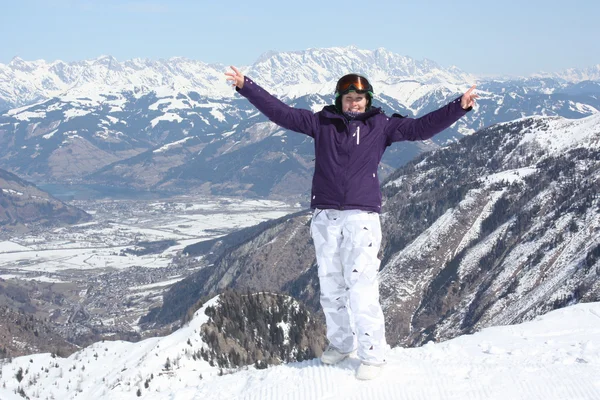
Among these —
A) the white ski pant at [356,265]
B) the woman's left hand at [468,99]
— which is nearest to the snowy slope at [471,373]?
the white ski pant at [356,265]

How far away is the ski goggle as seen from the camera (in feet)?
40.5

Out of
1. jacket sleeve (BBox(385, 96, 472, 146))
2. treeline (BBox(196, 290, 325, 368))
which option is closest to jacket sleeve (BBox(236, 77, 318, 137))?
jacket sleeve (BBox(385, 96, 472, 146))

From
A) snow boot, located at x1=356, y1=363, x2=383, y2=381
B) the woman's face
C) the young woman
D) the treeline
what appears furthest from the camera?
the treeline

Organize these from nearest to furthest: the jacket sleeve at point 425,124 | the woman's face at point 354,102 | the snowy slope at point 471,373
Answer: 1. the snowy slope at point 471,373
2. the jacket sleeve at point 425,124
3. the woman's face at point 354,102

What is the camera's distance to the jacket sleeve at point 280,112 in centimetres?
1263

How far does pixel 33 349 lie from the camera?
72625 millimetres

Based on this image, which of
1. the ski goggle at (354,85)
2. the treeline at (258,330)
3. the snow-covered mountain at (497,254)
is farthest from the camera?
the snow-covered mountain at (497,254)

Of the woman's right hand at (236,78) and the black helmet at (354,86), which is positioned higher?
the woman's right hand at (236,78)

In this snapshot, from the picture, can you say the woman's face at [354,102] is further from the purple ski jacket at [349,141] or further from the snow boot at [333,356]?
the snow boot at [333,356]

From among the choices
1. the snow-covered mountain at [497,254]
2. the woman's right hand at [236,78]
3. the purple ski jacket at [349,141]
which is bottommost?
the snow-covered mountain at [497,254]

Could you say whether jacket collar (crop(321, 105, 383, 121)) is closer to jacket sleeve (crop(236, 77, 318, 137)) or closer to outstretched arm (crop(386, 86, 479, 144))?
jacket sleeve (crop(236, 77, 318, 137))

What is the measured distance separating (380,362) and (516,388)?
2.71m

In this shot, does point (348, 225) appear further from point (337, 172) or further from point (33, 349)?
point (33, 349)

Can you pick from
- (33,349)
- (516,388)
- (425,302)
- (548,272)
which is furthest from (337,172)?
(425,302)
